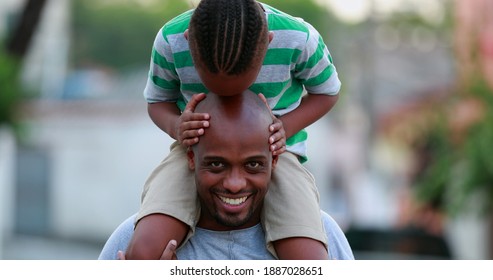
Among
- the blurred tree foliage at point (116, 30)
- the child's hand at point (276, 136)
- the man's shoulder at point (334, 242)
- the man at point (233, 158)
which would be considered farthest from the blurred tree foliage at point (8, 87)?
the blurred tree foliage at point (116, 30)

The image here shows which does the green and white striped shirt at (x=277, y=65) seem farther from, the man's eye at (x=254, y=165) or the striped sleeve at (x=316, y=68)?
the man's eye at (x=254, y=165)

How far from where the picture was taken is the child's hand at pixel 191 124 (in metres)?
3.50

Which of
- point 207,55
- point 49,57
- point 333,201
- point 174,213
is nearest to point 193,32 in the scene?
point 207,55

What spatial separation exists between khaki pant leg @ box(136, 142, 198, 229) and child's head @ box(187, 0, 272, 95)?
0.48 m

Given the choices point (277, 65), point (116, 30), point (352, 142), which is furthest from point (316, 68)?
point (116, 30)

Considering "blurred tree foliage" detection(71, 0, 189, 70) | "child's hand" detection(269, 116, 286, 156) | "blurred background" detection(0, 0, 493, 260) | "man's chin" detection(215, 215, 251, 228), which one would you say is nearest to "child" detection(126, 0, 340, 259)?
"child's hand" detection(269, 116, 286, 156)

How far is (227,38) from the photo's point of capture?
132 inches

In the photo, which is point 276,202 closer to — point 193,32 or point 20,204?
point 193,32

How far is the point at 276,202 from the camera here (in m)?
3.74

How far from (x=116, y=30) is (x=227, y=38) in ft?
188

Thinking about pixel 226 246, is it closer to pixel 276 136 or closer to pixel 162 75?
pixel 276 136

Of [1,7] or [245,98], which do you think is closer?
[245,98]

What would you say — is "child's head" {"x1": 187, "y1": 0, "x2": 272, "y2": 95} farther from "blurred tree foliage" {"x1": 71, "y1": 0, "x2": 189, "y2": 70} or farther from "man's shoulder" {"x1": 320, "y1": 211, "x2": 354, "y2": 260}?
"blurred tree foliage" {"x1": 71, "y1": 0, "x2": 189, "y2": 70}
